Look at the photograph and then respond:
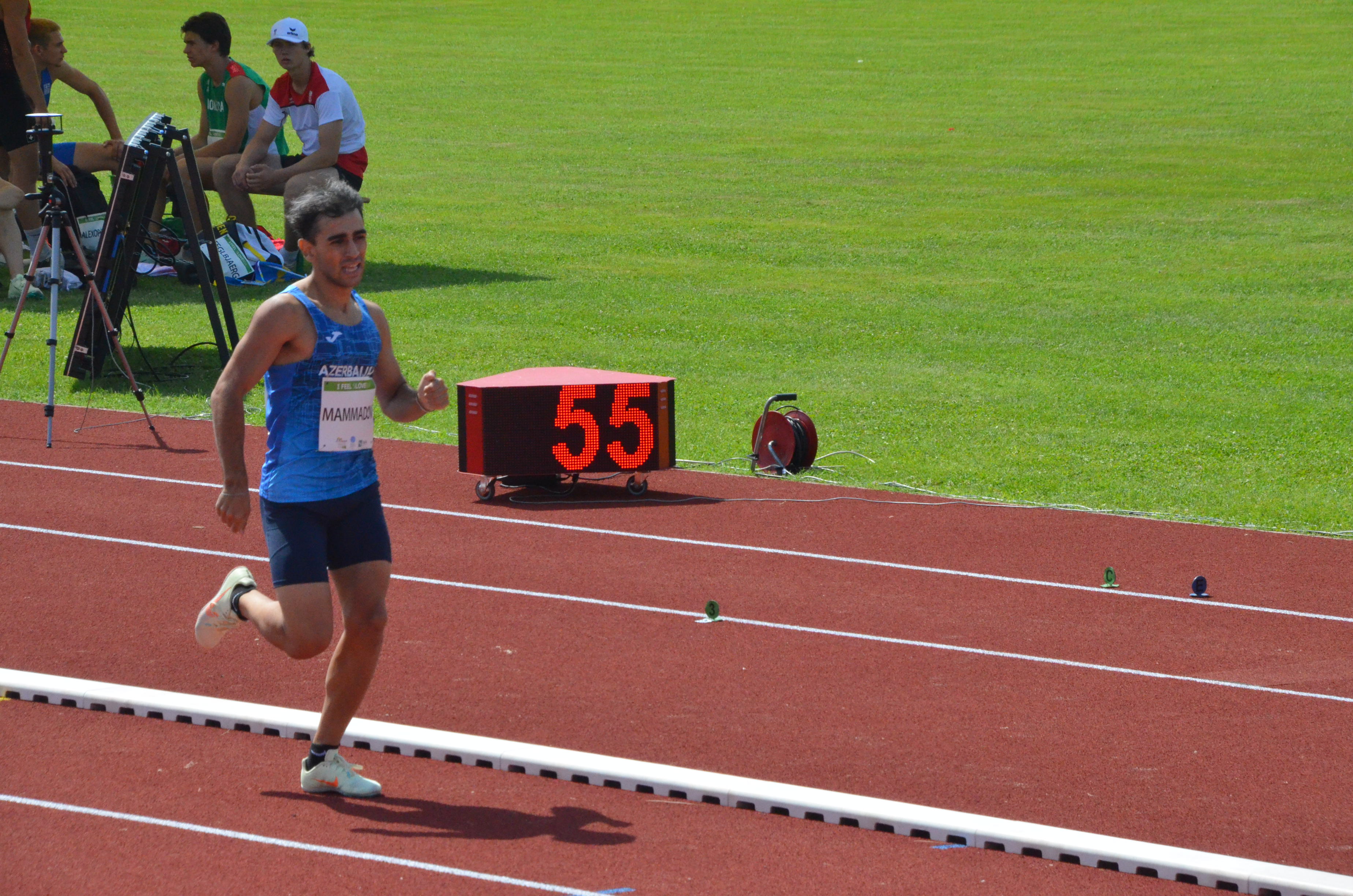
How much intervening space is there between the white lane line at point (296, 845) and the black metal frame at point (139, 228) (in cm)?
651

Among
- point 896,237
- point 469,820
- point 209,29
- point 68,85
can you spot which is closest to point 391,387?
point 469,820

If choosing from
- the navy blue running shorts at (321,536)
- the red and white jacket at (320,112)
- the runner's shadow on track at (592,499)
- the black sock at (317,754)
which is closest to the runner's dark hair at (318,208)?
the navy blue running shorts at (321,536)

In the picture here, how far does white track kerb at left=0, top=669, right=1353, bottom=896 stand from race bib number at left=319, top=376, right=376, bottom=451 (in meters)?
1.26

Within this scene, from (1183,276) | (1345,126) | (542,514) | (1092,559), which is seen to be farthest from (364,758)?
(1345,126)

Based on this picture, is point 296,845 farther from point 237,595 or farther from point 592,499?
point 592,499

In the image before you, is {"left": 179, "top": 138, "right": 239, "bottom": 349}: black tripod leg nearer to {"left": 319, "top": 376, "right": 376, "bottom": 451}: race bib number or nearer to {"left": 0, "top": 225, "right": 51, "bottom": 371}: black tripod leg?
{"left": 0, "top": 225, "right": 51, "bottom": 371}: black tripod leg

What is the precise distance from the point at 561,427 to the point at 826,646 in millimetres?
3039

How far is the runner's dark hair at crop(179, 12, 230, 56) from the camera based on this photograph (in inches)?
634

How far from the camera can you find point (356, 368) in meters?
5.64

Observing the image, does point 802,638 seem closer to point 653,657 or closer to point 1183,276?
point 653,657

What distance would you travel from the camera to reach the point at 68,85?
16.4 metres

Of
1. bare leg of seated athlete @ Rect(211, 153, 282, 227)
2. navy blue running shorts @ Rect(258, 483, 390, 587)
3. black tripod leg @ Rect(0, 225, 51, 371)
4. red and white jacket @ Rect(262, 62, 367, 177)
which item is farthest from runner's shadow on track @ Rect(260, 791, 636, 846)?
bare leg of seated athlete @ Rect(211, 153, 282, 227)

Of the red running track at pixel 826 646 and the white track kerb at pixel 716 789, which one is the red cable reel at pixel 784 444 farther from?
the white track kerb at pixel 716 789

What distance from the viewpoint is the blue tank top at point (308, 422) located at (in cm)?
555
